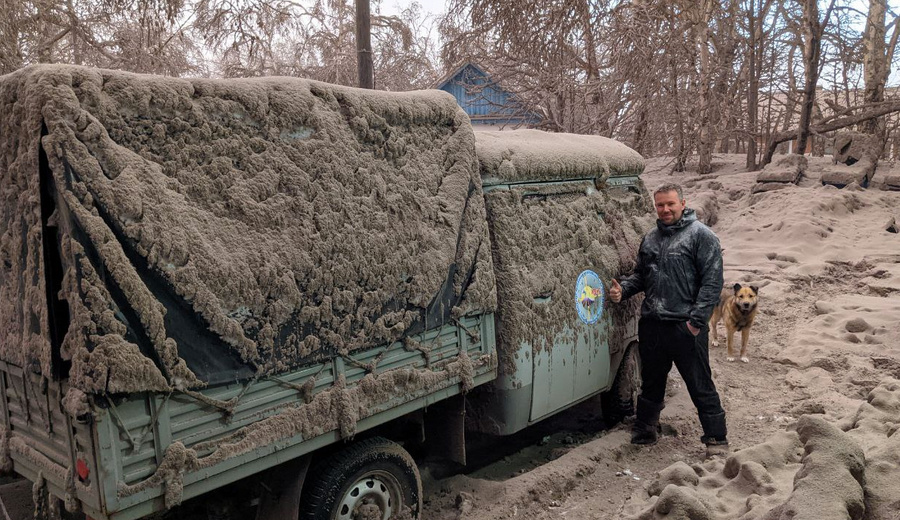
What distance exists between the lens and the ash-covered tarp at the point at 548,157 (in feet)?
14.0

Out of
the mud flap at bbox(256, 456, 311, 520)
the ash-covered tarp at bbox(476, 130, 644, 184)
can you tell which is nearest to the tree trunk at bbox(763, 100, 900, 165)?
the ash-covered tarp at bbox(476, 130, 644, 184)

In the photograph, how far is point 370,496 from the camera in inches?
138

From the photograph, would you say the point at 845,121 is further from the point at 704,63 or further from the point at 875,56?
the point at 704,63

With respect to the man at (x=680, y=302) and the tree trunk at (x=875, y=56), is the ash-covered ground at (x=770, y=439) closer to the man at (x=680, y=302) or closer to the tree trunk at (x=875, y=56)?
the man at (x=680, y=302)

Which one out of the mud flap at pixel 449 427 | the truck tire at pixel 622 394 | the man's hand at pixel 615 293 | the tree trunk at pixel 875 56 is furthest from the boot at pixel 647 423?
the tree trunk at pixel 875 56

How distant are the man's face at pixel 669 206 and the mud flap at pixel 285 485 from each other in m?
3.32

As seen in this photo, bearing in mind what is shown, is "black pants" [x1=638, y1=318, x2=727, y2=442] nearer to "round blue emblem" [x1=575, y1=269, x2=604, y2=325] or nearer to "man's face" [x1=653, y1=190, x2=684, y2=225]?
"round blue emblem" [x1=575, y1=269, x2=604, y2=325]

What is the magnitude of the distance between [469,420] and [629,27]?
8756mm

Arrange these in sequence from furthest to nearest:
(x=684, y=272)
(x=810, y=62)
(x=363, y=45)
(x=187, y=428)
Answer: (x=810, y=62), (x=363, y=45), (x=684, y=272), (x=187, y=428)

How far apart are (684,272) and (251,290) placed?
344 cm

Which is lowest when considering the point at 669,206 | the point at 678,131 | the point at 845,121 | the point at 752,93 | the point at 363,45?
the point at 669,206

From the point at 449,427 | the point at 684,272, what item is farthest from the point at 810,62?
the point at 449,427

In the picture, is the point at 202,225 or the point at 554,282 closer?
the point at 202,225

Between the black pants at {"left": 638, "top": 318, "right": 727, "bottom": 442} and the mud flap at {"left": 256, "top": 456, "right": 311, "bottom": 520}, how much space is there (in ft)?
10.1
